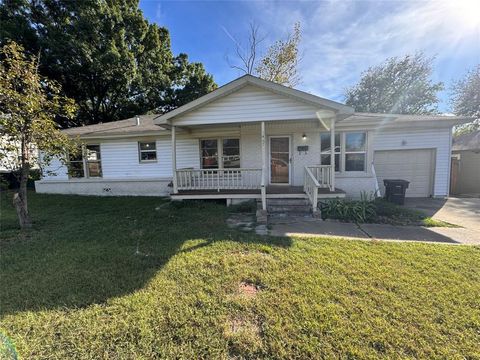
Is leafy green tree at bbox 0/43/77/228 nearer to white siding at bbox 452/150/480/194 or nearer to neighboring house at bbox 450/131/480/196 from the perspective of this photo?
neighboring house at bbox 450/131/480/196

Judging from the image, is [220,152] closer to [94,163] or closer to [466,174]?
[94,163]

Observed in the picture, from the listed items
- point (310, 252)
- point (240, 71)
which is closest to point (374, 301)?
point (310, 252)

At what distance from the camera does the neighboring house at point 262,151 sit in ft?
22.9

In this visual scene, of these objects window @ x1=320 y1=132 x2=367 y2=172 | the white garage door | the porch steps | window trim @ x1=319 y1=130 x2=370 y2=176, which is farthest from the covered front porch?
the white garage door

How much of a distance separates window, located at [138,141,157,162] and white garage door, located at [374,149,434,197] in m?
10.0

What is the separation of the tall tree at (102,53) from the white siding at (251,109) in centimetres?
1305

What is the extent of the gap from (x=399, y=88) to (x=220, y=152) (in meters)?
26.5

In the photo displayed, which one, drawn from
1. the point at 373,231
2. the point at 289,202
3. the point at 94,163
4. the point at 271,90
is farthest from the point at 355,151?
the point at 94,163

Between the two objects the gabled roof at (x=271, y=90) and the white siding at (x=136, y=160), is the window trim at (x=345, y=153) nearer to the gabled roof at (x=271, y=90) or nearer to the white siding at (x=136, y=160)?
the gabled roof at (x=271, y=90)

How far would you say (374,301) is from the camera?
277 centimetres

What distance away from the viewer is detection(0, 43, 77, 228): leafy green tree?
15.7ft

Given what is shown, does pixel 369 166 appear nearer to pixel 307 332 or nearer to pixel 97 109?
pixel 307 332

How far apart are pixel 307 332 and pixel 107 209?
769 cm

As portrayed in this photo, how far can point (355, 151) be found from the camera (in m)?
8.79
